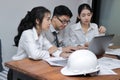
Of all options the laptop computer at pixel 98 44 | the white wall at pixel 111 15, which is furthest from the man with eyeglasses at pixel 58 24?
the white wall at pixel 111 15

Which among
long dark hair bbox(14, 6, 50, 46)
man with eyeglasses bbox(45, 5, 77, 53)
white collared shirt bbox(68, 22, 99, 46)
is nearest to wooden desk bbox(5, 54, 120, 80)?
long dark hair bbox(14, 6, 50, 46)

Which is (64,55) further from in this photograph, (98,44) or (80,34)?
(80,34)

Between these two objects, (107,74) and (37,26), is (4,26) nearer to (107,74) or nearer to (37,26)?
(37,26)

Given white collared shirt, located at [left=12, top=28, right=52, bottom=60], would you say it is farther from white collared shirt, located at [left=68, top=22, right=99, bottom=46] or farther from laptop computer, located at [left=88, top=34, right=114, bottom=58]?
white collared shirt, located at [left=68, top=22, right=99, bottom=46]

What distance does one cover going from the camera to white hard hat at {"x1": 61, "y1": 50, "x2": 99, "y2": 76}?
1.38m

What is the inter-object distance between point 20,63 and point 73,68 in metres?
0.48

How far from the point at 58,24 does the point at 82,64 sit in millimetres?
1023

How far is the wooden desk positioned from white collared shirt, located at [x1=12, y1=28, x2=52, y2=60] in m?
0.07

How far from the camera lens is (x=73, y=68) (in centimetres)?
140

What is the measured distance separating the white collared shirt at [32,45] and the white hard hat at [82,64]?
1.48 ft

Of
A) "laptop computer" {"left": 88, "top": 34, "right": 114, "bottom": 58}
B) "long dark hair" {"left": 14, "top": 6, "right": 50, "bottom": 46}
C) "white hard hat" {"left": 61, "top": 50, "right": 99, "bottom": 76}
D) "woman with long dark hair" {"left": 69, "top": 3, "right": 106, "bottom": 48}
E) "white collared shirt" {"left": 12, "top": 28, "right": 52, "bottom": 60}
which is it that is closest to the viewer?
"white hard hat" {"left": 61, "top": 50, "right": 99, "bottom": 76}

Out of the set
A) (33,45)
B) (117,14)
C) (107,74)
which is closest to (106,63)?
(107,74)

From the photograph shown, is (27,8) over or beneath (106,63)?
over

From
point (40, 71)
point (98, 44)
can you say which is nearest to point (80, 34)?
point (98, 44)
